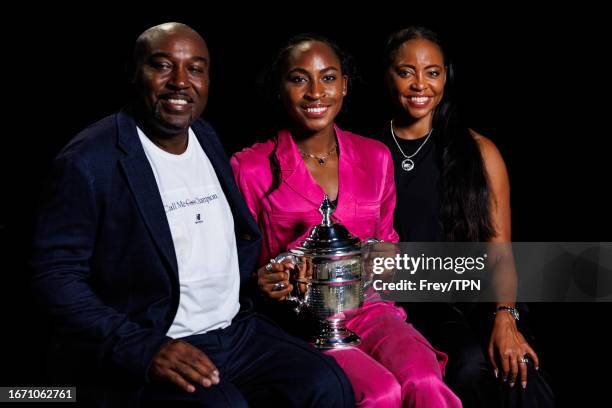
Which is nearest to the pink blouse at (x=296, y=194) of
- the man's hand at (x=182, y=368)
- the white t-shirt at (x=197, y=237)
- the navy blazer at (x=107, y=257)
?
the white t-shirt at (x=197, y=237)

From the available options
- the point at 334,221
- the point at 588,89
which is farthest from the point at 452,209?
the point at 588,89

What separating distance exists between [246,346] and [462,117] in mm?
1190

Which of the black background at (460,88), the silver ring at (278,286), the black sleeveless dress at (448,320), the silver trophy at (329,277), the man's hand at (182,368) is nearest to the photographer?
the man's hand at (182,368)

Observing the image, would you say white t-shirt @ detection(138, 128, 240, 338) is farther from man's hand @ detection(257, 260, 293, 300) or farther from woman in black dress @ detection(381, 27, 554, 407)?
woman in black dress @ detection(381, 27, 554, 407)

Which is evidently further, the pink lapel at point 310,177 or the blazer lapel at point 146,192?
the pink lapel at point 310,177

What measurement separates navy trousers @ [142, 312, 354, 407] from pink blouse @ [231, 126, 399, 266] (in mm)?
372

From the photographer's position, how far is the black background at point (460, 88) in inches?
117

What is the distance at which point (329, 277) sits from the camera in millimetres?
2168

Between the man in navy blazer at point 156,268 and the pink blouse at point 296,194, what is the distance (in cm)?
25

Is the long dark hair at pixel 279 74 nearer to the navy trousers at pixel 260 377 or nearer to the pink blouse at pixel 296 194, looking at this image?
the pink blouse at pixel 296 194

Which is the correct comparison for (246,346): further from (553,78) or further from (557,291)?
(553,78)

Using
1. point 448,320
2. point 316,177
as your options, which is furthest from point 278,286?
point 448,320

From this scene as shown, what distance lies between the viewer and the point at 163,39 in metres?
2.02

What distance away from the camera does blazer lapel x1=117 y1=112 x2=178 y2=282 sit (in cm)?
193
